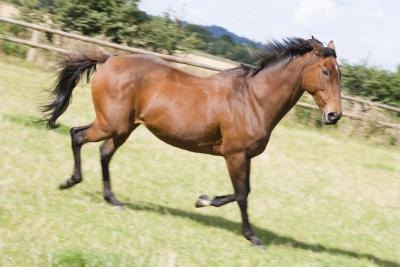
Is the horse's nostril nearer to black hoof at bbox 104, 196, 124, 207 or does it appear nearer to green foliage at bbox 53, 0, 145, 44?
black hoof at bbox 104, 196, 124, 207

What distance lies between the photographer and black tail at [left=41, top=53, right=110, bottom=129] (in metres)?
7.20

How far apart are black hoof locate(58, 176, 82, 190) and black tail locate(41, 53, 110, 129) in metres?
0.79

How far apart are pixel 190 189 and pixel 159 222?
74.6 inches

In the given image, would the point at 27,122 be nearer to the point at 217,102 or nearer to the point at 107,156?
the point at 107,156

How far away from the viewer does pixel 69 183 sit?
22.5ft

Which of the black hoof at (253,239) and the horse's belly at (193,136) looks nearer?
the black hoof at (253,239)

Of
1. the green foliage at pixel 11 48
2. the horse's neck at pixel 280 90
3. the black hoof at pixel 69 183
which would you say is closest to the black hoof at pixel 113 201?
the black hoof at pixel 69 183

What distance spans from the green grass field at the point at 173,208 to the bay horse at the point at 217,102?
1.50 feet

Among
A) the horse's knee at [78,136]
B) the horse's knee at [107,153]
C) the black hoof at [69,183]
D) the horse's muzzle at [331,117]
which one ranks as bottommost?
the black hoof at [69,183]

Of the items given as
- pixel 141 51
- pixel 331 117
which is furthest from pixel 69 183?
pixel 141 51

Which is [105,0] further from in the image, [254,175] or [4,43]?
[254,175]

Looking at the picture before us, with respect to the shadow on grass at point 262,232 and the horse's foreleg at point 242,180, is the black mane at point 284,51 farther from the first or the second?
the shadow on grass at point 262,232

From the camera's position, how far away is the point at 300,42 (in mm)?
6500

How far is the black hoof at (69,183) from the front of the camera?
22.4 ft
